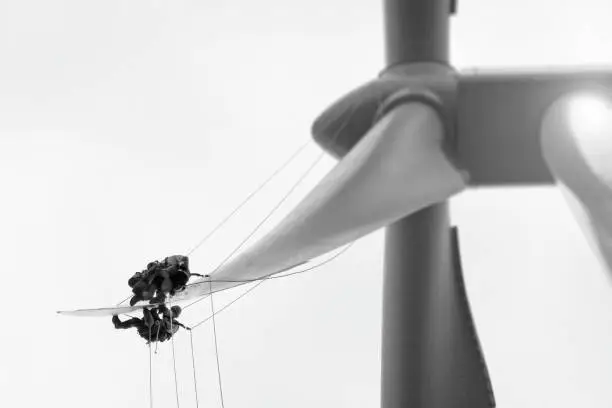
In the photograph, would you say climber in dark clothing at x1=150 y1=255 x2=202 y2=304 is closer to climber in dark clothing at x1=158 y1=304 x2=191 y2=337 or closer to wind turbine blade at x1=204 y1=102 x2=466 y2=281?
climber in dark clothing at x1=158 y1=304 x2=191 y2=337

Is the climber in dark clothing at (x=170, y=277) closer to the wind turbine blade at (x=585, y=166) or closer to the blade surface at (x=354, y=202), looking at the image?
the blade surface at (x=354, y=202)

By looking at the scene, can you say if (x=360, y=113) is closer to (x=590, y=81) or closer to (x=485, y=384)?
(x=590, y=81)

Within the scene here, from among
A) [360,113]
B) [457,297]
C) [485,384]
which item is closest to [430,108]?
[360,113]

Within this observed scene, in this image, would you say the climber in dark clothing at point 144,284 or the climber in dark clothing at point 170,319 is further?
the climber in dark clothing at point 170,319

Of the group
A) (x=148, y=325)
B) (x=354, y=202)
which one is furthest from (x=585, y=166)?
(x=148, y=325)

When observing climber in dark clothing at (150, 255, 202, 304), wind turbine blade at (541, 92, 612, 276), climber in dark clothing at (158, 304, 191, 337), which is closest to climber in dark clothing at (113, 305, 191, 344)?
climber in dark clothing at (158, 304, 191, 337)

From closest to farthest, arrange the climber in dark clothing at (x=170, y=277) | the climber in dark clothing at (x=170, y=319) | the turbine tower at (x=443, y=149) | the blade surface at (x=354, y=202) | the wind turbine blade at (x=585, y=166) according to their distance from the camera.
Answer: the wind turbine blade at (x=585, y=166)
the climber in dark clothing at (x=170, y=277)
the blade surface at (x=354, y=202)
the climber in dark clothing at (x=170, y=319)
the turbine tower at (x=443, y=149)

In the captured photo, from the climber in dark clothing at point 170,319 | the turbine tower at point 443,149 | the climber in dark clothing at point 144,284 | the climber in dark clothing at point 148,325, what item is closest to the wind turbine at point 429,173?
the turbine tower at point 443,149

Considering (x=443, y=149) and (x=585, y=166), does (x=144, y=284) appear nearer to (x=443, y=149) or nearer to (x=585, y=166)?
(x=443, y=149)
